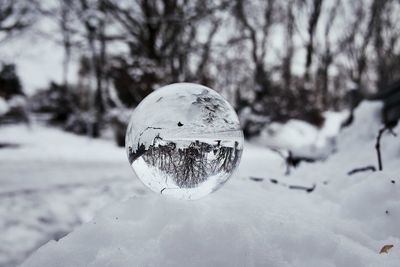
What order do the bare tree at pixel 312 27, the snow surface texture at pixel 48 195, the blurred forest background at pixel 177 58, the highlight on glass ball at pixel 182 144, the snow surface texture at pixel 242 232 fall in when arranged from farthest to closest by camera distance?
the bare tree at pixel 312 27, the blurred forest background at pixel 177 58, the snow surface texture at pixel 48 195, the highlight on glass ball at pixel 182 144, the snow surface texture at pixel 242 232

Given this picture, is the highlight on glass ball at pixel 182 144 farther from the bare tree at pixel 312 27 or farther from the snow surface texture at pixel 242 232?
the bare tree at pixel 312 27

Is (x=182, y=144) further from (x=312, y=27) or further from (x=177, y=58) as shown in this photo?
(x=312, y=27)

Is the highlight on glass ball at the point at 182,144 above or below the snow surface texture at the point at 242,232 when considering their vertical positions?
above

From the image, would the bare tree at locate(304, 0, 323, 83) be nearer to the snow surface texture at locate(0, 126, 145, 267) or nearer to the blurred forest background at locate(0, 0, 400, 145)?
the blurred forest background at locate(0, 0, 400, 145)

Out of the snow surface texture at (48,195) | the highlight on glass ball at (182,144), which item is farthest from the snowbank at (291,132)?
the highlight on glass ball at (182,144)

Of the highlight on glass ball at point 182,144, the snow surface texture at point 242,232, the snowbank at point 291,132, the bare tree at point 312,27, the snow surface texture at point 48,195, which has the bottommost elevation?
the snowbank at point 291,132

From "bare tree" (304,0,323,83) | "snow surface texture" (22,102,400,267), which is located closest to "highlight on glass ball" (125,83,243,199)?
"snow surface texture" (22,102,400,267)

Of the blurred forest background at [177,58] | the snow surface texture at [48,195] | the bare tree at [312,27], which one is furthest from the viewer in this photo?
the bare tree at [312,27]

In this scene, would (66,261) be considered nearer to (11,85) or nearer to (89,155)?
(89,155)
